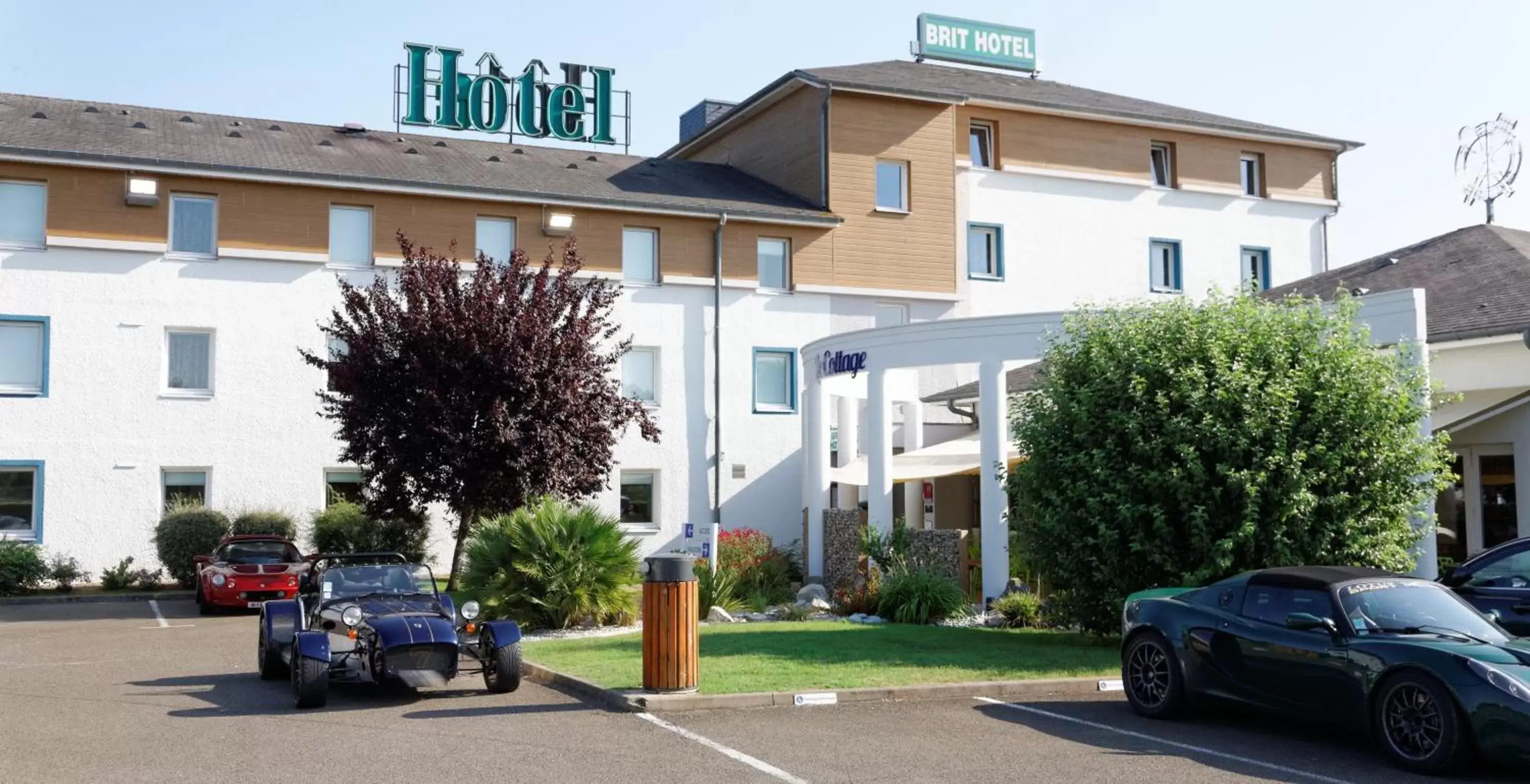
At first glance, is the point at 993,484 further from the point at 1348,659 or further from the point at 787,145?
the point at 787,145

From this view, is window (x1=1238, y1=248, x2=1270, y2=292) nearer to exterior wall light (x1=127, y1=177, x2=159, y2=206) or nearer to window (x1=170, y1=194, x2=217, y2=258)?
window (x1=170, y1=194, x2=217, y2=258)

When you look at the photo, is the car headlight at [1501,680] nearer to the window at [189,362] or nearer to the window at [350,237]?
the window at [350,237]

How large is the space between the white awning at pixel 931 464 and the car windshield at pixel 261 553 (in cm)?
933

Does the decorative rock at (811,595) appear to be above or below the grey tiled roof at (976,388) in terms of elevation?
below

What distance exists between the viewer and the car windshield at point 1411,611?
9906 millimetres

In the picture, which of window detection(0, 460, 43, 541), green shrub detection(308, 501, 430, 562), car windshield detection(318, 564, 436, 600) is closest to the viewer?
car windshield detection(318, 564, 436, 600)

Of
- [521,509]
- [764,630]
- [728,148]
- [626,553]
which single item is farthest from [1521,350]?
[728,148]

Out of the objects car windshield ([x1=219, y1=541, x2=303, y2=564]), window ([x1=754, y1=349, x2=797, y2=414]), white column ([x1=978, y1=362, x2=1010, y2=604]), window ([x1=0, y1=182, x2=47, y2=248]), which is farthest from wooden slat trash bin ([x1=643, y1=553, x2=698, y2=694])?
window ([x1=754, y1=349, x2=797, y2=414])

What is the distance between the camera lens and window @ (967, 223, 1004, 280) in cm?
3616

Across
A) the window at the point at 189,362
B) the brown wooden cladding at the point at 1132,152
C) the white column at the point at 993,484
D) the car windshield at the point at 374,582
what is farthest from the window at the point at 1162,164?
the car windshield at the point at 374,582

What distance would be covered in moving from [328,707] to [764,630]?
664 cm

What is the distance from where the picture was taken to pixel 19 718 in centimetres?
1129

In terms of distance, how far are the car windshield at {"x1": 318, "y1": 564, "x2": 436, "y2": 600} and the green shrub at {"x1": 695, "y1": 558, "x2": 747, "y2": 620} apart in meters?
6.43

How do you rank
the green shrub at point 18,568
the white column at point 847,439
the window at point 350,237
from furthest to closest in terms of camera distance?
the window at point 350,237 < the white column at point 847,439 < the green shrub at point 18,568
